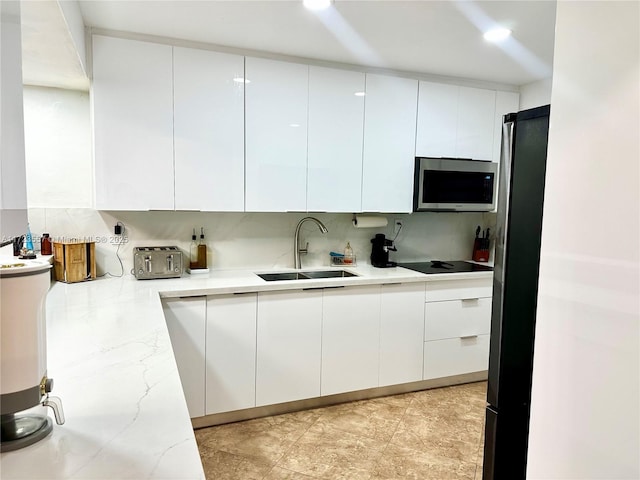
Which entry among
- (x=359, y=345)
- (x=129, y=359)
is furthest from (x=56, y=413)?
(x=359, y=345)

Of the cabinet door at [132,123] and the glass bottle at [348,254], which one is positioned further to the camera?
the glass bottle at [348,254]

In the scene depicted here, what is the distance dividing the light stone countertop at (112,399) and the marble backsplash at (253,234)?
26.2 inches

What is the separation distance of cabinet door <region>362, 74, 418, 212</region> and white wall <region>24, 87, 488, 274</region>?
391mm

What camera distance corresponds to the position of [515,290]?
1.66 m

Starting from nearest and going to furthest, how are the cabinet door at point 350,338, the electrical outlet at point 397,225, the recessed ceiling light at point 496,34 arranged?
the recessed ceiling light at point 496,34 → the cabinet door at point 350,338 → the electrical outlet at point 397,225

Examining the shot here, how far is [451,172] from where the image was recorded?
11.0 ft

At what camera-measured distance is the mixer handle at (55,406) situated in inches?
35.2

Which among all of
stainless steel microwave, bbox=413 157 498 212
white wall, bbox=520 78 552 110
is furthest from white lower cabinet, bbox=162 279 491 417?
white wall, bbox=520 78 552 110

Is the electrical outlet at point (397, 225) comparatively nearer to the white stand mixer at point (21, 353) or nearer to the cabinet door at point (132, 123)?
the cabinet door at point (132, 123)

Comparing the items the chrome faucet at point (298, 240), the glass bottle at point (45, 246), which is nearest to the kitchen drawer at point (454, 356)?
the chrome faucet at point (298, 240)

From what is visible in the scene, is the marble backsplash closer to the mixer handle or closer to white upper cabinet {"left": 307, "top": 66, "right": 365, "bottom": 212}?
white upper cabinet {"left": 307, "top": 66, "right": 365, "bottom": 212}

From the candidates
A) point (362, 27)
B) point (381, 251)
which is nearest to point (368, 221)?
point (381, 251)

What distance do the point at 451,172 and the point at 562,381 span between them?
225cm

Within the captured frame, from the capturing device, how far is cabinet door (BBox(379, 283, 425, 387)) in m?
3.05
